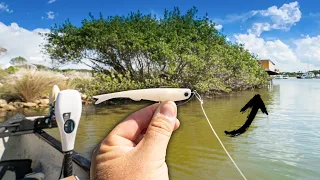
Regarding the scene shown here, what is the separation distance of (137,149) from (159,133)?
0.25ft

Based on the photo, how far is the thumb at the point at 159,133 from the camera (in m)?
0.71

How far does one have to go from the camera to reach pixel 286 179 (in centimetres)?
497

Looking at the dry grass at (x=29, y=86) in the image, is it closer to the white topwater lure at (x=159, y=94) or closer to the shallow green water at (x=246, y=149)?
the shallow green water at (x=246, y=149)

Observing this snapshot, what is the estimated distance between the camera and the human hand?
70cm

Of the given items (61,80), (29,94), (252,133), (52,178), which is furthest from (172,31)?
(52,178)

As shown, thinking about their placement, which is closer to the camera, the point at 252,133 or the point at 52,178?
the point at 52,178

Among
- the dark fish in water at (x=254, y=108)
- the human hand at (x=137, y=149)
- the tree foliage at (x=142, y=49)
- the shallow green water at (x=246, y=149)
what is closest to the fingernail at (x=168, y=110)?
the human hand at (x=137, y=149)

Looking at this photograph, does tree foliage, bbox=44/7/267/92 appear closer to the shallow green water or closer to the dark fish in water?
the shallow green water

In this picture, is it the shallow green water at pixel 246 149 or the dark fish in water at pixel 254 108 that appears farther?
the shallow green water at pixel 246 149

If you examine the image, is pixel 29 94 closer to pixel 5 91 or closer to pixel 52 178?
pixel 5 91

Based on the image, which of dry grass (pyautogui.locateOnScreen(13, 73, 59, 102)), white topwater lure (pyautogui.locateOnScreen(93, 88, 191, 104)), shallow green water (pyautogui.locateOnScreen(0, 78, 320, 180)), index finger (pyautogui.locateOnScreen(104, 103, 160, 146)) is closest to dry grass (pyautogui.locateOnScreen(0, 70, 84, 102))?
dry grass (pyautogui.locateOnScreen(13, 73, 59, 102))

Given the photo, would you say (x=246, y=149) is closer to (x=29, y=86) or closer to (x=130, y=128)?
(x=130, y=128)

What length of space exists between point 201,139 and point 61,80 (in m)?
12.2

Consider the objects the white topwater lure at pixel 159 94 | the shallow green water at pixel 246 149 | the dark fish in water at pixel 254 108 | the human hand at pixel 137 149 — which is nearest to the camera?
the human hand at pixel 137 149
